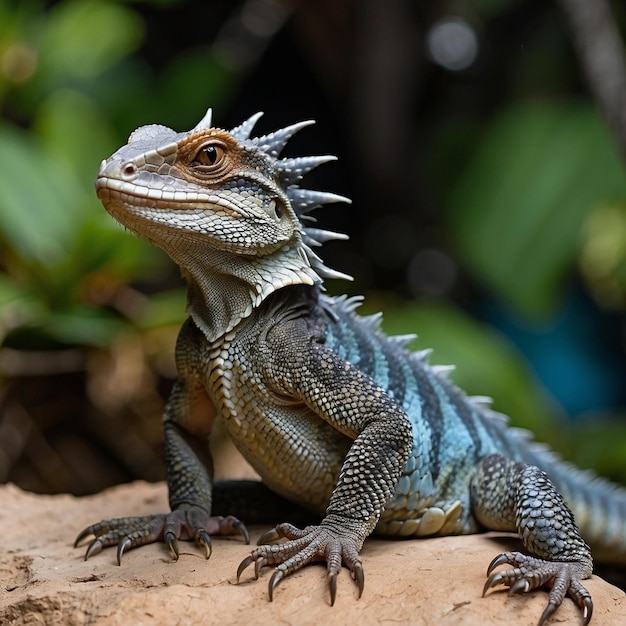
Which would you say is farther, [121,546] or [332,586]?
[121,546]

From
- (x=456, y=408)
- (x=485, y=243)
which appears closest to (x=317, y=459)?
(x=456, y=408)

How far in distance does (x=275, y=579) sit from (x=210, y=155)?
1.73m

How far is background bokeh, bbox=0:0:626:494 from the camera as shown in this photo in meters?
7.11

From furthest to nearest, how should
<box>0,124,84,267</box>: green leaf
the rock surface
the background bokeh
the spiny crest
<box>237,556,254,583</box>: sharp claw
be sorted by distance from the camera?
the background bokeh, <box>0,124,84,267</box>: green leaf, the spiny crest, <box>237,556,254,583</box>: sharp claw, the rock surface

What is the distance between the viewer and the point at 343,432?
378cm

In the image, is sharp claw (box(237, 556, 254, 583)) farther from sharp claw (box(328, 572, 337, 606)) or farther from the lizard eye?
the lizard eye

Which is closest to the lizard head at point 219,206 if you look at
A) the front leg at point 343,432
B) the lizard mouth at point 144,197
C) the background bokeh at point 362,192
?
the lizard mouth at point 144,197

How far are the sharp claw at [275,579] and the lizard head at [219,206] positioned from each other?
1.09 m

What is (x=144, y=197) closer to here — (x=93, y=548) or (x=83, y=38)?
(x=93, y=548)

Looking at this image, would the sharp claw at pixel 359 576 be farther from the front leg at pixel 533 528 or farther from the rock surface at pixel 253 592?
the front leg at pixel 533 528

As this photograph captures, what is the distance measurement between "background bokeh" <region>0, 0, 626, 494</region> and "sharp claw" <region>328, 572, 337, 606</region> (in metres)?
3.87

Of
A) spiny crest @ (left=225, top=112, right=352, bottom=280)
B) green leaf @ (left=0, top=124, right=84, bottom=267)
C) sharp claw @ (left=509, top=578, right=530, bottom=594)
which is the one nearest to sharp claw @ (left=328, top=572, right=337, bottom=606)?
sharp claw @ (left=509, top=578, right=530, bottom=594)

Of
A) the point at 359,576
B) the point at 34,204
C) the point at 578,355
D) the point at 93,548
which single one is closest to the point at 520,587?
A: the point at 359,576

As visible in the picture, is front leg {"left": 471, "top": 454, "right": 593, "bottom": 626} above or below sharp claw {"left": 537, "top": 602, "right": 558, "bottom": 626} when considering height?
above
